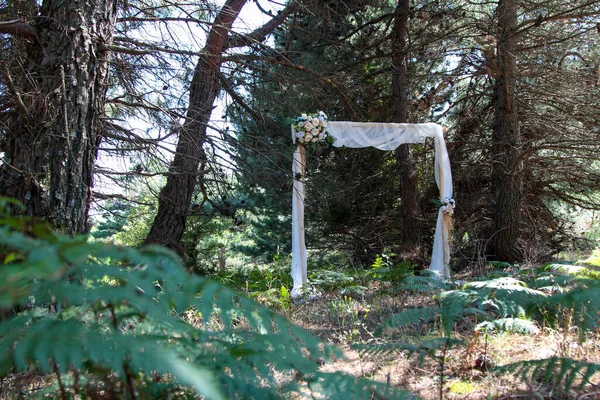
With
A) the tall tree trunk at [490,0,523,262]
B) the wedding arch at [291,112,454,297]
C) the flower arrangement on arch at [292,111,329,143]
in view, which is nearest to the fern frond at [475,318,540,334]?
the wedding arch at [291,112,454,297]

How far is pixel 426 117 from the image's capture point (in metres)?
9.49

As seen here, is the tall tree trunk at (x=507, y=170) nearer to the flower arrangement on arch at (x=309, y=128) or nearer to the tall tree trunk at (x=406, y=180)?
the tall tree trunk at (x=406, y=180)

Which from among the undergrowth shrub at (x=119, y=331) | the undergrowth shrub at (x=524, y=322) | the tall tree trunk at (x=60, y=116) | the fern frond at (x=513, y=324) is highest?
the tall tree trunk at (x=60, y=116)

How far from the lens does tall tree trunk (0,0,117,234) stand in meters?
3.06

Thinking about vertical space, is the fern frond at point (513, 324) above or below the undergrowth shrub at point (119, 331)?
below

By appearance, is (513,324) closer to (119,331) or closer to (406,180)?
(119,331)

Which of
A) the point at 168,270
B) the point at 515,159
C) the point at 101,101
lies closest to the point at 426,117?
the point at 515,159

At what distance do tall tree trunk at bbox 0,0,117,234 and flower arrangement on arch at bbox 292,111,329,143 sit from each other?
3.17 metres

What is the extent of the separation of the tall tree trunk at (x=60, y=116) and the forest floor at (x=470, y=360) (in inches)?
83.8

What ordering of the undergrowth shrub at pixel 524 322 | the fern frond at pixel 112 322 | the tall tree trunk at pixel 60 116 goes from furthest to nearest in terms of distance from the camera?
the tall tree trunk at pixel 60 116 → the undergrowth shrub at pixel 524 322 → the fern frond at pixel 112 322

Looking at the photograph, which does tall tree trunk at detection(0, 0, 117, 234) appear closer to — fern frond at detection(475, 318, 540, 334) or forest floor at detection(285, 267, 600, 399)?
forest floor at detection(285, 267, 600, 399)

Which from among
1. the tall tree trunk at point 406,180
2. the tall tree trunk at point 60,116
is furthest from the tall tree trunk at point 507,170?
the tall tree trunk at point 60,116

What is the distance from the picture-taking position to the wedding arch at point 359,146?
616cm

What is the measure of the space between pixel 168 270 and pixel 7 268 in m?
0.32
